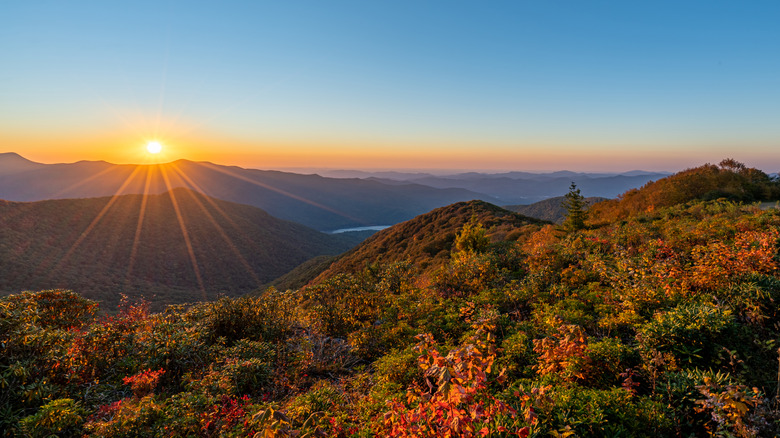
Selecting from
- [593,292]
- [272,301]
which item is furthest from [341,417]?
[593,292]

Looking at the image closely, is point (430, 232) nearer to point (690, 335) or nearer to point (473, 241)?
point (473, 241)

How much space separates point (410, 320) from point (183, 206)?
12968 cm

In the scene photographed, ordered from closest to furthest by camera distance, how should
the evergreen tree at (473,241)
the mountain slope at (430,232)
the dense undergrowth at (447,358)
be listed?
the dense undergrowth at (447,358) < the evergreen tree at (473,241) < the mountain slope at (430,232)

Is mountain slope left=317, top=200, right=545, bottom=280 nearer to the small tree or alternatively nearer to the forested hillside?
the small tree

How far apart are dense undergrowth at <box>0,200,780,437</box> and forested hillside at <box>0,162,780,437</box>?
34mm

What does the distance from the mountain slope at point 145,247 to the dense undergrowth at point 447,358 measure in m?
57.2

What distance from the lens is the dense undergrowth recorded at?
3.44 meters

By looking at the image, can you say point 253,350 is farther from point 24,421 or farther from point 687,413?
point 687,413

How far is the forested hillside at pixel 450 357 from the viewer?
345 centimetres

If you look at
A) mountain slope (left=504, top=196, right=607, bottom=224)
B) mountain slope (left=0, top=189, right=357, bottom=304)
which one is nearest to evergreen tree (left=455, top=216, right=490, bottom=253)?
mountain slope (left=0, top=189, right=357, bottom=304)

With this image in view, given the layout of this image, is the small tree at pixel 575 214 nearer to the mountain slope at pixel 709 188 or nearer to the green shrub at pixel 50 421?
the mountain slope at pixel 709 188

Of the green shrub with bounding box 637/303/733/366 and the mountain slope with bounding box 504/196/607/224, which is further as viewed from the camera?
the mountain slope with bounding box 504/196/607/224

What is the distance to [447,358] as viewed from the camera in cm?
339

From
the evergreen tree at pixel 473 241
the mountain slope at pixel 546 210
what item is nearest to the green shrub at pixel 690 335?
the evergreen tree at pixel 473 241
